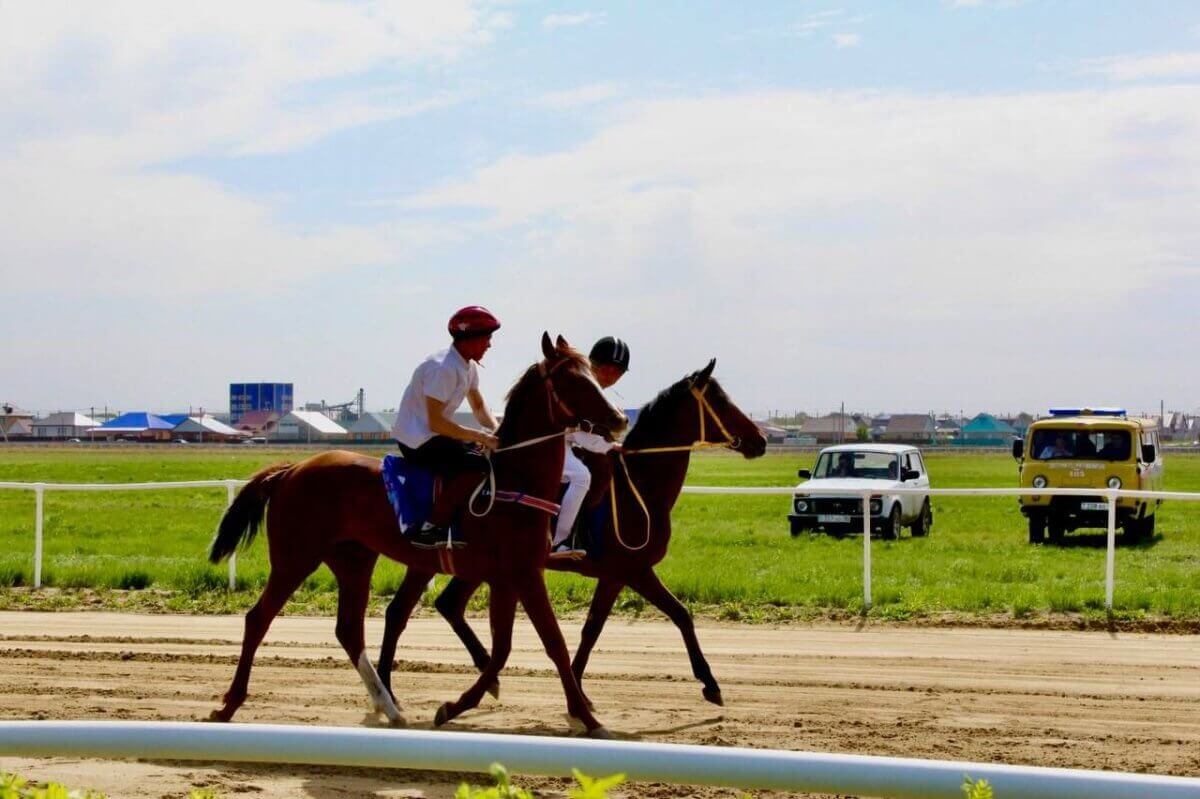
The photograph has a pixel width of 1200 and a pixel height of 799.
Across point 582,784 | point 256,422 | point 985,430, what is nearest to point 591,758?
point 582,784

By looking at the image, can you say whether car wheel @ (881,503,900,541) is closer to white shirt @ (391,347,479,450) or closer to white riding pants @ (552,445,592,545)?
white riding pants @ (552,445,592,545)

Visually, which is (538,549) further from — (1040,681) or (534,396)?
(1040,681)

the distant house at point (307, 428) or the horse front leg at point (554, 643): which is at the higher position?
the horse front leg at point (554, 643)

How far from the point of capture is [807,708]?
334 inches

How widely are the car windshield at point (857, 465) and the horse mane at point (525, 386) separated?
1744cm

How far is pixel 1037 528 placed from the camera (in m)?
24.2

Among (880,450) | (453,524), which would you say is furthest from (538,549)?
(880,450)

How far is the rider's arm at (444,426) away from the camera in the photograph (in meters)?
7.61

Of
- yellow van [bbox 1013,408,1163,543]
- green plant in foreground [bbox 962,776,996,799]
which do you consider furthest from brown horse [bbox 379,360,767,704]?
yellow van [bbox 1013,408,1163,543]

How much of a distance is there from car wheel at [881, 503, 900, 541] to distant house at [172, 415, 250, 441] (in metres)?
96.4

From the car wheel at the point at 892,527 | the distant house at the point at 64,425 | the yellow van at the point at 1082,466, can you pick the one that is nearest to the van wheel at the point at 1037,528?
the yellow van at the point at 1082,466

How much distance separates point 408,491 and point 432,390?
0.56m

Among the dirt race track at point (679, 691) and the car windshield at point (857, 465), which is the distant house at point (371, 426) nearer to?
the car windshield at point (857, 465)

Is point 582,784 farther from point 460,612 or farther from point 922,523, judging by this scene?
point 922,523
